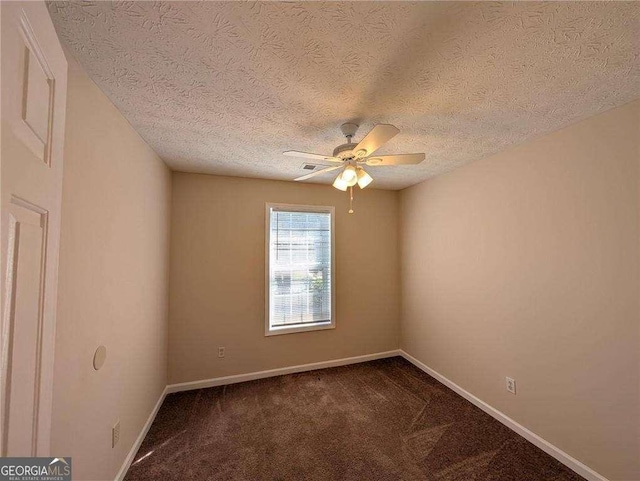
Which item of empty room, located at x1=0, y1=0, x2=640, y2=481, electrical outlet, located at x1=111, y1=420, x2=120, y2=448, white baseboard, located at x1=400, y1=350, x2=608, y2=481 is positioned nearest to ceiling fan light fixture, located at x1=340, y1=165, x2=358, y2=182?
empty room, located at x1=0, y1=0, x2=640, y2=481

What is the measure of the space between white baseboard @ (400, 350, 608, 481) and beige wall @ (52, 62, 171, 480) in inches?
117

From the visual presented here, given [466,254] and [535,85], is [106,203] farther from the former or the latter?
[466,254]

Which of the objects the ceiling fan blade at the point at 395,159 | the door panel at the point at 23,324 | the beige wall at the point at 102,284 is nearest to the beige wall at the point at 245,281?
the beige wall at the point at 102,284

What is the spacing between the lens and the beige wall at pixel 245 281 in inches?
112

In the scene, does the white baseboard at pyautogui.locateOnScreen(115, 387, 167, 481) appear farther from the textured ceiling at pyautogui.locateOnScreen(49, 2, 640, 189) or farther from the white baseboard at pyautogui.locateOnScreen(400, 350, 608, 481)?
the white baseboard at pyautogui.locateOnScreen(400, 350, 608, 481)

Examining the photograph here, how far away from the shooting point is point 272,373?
10.2 ft

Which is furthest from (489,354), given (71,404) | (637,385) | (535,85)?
(71,404)

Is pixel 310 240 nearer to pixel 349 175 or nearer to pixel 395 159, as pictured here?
pixel 349 175

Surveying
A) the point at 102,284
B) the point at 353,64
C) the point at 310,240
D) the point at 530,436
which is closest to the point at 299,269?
the point at 310,240

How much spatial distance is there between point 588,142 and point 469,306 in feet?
5.42

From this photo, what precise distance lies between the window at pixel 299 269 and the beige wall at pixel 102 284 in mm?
1306

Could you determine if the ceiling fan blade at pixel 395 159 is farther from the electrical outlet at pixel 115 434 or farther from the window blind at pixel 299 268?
the electrical outlet at pixel 115 434

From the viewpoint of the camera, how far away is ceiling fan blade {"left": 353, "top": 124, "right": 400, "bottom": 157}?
53.1 inches

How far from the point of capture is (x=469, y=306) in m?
2.64
